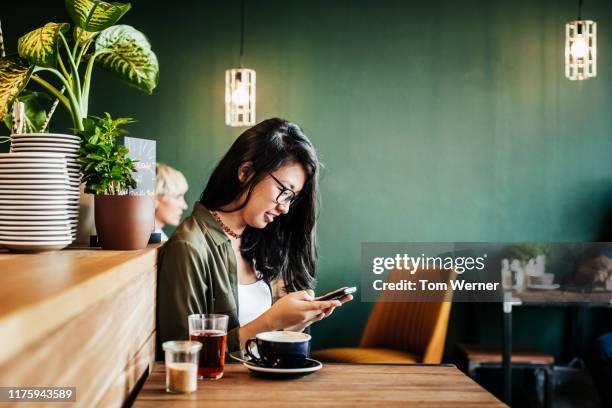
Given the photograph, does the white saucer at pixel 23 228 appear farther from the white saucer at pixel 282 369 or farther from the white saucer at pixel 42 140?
the white saucer at pixel 282 369

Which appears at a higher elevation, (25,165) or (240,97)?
(240,97)

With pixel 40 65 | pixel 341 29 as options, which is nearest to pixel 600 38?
pixel 341 29

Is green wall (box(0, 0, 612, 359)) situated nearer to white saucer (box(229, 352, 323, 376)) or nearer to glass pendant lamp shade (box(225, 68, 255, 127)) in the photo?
glass pendant lamp shade (box(225, 68, 255, 127))

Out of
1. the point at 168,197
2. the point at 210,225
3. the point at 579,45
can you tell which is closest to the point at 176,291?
the point at 210,225

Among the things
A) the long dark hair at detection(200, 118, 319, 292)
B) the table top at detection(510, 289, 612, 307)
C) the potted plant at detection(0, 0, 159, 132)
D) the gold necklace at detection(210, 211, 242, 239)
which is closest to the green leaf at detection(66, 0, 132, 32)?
the potted plant at detection(0, 0, 159, 132)

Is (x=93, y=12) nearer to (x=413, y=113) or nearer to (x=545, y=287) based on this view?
(x=545, y=287)

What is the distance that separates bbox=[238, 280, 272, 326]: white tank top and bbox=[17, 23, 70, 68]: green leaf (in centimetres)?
90

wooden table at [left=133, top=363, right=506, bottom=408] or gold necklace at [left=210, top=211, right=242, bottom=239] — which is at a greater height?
gold necklace at [left=210, top=211, right=242, bottom=239]

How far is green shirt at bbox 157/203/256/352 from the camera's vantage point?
1.71 metres

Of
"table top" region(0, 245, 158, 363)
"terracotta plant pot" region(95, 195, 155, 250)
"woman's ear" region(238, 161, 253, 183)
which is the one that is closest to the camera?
"table top" region(0, 245, 158, 363)

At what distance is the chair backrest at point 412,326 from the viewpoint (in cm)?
315

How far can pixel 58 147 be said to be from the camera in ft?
4.66

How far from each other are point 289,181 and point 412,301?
1.67m

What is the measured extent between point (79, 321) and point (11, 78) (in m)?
0.89
